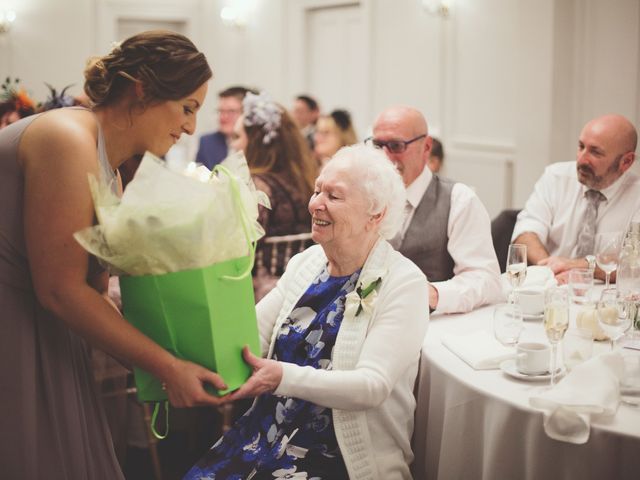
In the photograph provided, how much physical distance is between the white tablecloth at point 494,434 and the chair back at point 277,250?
143 cm

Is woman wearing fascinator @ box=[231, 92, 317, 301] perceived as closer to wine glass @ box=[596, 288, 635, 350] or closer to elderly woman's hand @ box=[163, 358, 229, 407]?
wine glass @ box=[596, 288, 635, 350]

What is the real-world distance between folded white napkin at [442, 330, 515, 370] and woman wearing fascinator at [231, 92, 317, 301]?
1681 mm

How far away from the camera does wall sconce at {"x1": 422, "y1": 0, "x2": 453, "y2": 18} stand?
21.2ft

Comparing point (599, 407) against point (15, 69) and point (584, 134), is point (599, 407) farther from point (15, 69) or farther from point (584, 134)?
point (15, 69)

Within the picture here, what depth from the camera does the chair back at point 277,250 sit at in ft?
12.1

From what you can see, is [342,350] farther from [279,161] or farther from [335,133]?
[335,133]

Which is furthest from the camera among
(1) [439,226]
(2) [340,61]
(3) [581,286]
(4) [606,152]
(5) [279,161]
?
(2) [340,61]

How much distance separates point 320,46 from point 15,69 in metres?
A: 3.68

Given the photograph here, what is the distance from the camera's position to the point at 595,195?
3559mm

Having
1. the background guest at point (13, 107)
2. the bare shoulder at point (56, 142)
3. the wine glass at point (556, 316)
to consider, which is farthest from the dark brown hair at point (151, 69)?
the background guest at point (13, 107)

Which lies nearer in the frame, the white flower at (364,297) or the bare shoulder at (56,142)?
the bare shoulder at (56,142)

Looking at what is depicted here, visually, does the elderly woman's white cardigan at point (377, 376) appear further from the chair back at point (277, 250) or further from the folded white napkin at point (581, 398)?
the chair back at point (277, 250)

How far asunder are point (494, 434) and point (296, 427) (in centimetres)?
52

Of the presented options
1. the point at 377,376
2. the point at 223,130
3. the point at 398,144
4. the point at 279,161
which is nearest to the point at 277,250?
the point at 279,161
